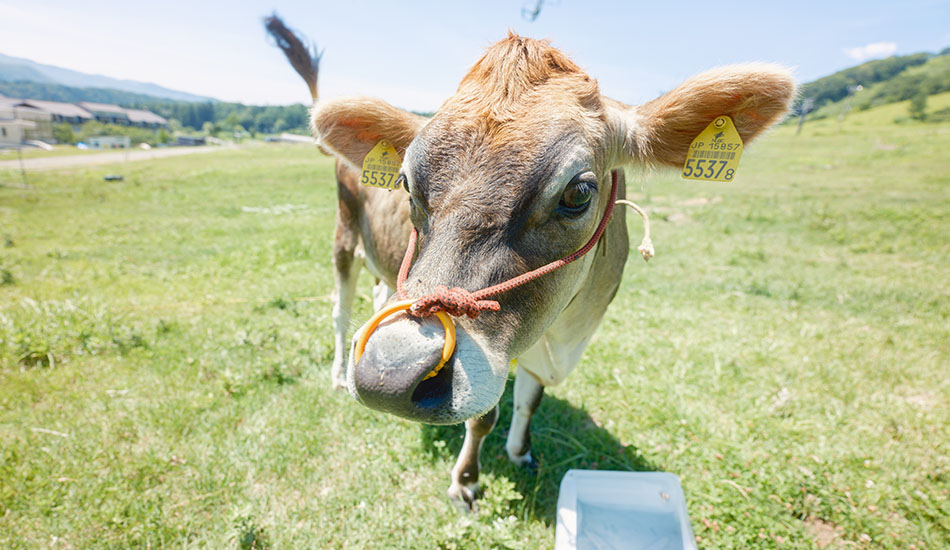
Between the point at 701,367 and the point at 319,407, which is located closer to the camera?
the point at 319,407

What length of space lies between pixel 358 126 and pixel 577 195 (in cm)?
149

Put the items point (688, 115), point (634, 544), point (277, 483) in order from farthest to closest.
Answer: point (277, 483) < point (634, 544) < point (688, 115)

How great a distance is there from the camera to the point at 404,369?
55.6 inches

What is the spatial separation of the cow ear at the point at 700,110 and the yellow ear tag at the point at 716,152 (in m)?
0.03

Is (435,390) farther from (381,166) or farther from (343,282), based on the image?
(343,282)

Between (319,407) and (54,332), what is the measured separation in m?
2.99

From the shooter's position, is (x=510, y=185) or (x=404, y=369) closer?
(x=404, y=369)

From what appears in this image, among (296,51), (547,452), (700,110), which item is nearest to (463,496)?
(547,452)

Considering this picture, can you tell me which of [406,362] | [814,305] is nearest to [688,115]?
[406,362]

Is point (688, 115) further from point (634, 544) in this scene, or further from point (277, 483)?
point (277, 483)

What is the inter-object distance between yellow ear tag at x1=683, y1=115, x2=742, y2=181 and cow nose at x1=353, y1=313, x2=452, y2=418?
5.12 ft

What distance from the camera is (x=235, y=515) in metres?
2.61

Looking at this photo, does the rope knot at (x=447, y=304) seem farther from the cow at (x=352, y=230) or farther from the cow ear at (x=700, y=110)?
the cow at (x=352, y=230)

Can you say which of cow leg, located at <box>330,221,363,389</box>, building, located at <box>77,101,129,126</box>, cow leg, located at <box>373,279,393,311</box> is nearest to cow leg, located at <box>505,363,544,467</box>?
cow leg, located at <box>373,279,393,311</box>
